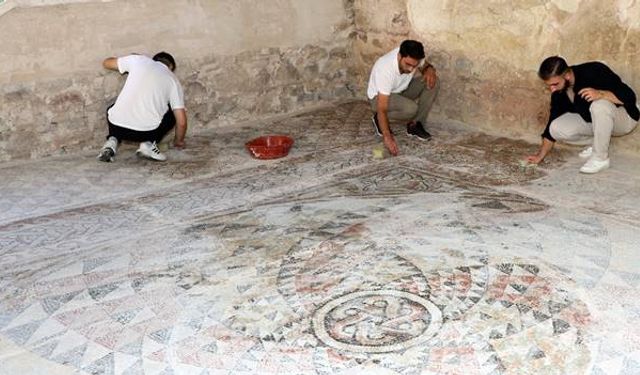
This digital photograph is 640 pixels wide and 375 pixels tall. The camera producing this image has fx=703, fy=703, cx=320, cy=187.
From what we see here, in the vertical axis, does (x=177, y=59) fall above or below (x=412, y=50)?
below

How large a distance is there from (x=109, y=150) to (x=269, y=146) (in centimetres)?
122

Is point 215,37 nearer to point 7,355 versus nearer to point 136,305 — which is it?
point 136,305

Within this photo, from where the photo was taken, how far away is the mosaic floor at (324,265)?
2.69m

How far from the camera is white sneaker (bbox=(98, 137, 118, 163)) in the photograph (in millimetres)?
5348

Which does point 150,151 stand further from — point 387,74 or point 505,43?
point 505,43

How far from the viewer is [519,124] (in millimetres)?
5531

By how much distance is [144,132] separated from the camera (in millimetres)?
5336

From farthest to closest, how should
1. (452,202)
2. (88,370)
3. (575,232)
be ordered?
(452,202) < (575,232) < (88,370)

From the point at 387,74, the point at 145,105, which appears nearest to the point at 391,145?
the point at 387,74

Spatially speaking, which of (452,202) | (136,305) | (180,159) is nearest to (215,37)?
(180,159)

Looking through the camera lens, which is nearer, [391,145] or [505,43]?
[391,145]

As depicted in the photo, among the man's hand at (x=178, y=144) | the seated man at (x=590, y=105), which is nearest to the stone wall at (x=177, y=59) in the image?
the man's hand at (x=178, y=144)

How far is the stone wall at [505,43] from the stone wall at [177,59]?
2.01 feet

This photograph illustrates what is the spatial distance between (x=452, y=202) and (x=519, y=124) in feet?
5.52
